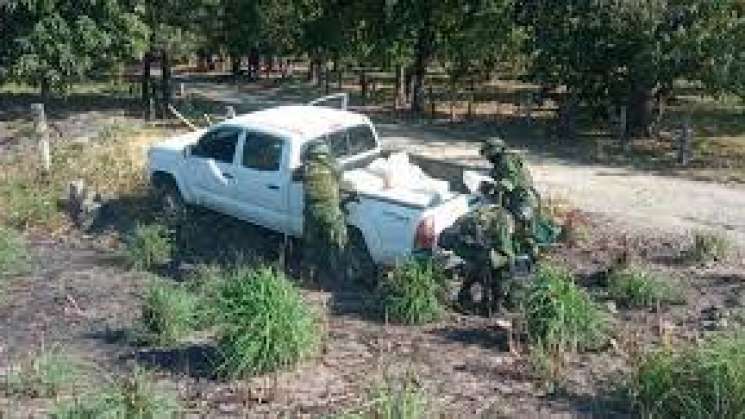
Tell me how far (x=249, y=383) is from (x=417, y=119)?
1853 cm

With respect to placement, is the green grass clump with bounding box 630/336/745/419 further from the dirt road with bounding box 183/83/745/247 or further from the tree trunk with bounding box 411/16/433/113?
A: the tree trunk with bounding box 411/16/433/113

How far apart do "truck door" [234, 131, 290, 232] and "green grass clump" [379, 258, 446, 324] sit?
2767 millimetres

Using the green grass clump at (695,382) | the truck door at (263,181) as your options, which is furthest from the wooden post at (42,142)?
the green grass clump at (695,382)

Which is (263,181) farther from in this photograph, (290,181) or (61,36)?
(61,36)

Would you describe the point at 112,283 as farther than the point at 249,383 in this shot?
Yes

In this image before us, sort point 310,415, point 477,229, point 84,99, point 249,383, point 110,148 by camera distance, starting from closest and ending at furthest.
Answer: point 310,415 < point 249,383 < point 477,229 < point 110,148 < point 84,99

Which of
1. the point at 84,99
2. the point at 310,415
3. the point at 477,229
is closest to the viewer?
the point at 310,415

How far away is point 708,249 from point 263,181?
18.7 feet

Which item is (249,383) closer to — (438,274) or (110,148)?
(438,274)

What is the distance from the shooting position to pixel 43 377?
9.83 m

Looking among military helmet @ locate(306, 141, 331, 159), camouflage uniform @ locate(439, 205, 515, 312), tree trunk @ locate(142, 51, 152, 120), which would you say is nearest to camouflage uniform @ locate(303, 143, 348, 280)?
military helmet @ locate(306, 141, 331, 159)

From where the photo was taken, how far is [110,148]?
66.7ft

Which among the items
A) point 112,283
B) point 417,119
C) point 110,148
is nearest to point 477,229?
point 112,283

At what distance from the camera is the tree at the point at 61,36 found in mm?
25234
